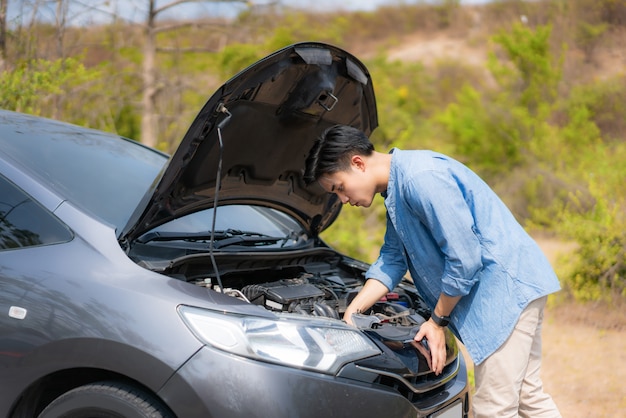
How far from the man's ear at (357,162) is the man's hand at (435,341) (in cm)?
71

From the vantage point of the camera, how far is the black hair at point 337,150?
2.67 m

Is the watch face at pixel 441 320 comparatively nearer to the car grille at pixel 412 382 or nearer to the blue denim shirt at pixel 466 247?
the blue denim shirt at pixel 466 247

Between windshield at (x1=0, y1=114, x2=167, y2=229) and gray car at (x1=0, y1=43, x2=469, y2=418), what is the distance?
0.01 metres

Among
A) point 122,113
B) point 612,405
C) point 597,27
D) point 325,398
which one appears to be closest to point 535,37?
point 597,27

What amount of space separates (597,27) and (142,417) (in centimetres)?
1690

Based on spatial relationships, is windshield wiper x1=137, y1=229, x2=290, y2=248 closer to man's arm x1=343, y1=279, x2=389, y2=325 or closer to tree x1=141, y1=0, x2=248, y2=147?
man's arm x1=343, y1=279, x2=389, y2=325

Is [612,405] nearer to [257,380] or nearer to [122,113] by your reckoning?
[257,380]

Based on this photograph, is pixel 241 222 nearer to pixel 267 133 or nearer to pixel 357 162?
pixel 267 133

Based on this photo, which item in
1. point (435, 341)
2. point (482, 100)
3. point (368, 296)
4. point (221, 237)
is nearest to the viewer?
point (435, 341)

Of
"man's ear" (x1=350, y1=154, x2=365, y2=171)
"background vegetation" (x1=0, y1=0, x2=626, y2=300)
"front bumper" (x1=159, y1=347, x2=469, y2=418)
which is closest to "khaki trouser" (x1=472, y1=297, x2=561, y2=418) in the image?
"front bumper" (x1=159, y1=347, x2=469, y2=418)

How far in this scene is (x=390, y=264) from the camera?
3.16 meters

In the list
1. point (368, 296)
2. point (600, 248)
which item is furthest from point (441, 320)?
point (600, 248)

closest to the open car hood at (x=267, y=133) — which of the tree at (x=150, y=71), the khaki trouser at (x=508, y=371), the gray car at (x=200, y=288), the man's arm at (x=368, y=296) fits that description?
the gray car at (x=200, y=288)

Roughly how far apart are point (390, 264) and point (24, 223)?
1662mm
